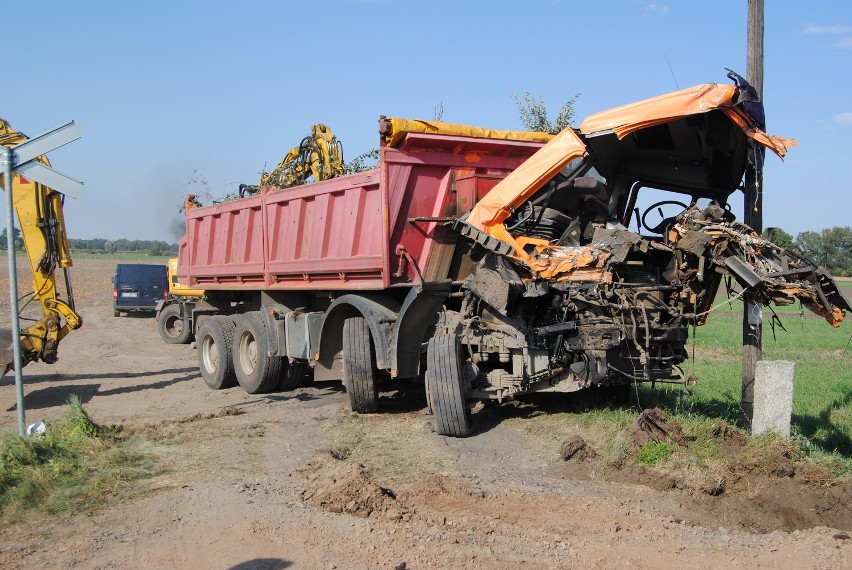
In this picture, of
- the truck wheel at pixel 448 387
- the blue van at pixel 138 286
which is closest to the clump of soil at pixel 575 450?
the truck wheel at pixel 448 387

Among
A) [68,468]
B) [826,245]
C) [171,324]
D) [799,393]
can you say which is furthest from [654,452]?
[826,245]

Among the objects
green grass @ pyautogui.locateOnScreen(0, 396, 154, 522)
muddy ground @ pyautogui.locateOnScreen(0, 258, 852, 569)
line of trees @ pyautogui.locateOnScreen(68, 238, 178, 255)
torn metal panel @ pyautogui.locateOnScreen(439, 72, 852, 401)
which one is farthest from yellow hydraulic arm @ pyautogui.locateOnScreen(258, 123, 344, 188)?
line of trees @ pyautogui.locateOnScreen(68, 238, 178, 255)

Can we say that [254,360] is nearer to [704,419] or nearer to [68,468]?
[68,468]

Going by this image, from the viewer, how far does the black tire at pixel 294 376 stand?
40.6ft

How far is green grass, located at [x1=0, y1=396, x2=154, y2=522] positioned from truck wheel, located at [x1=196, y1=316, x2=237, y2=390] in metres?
4.80

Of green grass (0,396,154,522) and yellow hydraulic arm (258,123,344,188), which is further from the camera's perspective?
yellow hydraulic arm (258,123,344,188)

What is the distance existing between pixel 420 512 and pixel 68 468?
3.27 meters

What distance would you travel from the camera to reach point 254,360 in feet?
41.9

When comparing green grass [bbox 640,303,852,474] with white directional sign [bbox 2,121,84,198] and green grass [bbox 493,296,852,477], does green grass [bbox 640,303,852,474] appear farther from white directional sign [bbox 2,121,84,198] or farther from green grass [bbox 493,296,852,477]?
white directional sign [bbox 2,121,84,198]

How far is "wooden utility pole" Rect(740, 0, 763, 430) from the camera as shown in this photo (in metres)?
7.58

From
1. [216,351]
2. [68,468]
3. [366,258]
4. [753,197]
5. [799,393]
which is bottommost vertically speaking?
[68,468]

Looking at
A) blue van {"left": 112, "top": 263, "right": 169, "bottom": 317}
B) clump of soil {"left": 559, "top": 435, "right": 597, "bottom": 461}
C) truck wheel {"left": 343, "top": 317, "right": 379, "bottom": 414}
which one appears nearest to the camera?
clump of soil {"left": 559, "top": 435, "right": 597, "bottom": 461}

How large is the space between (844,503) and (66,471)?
247 inches

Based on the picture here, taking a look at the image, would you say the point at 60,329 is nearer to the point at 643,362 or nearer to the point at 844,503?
the point at 643,362
